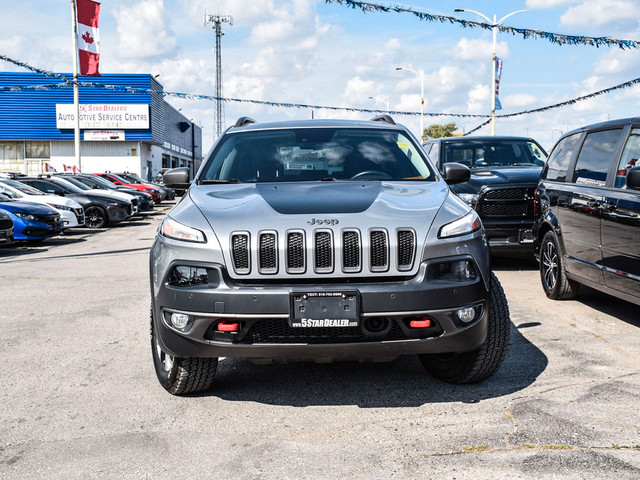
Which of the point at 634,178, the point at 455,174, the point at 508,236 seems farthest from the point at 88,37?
the point at 634,178

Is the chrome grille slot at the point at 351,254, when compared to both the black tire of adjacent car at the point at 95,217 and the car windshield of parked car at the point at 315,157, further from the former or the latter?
the black tire of adjacent car at the point at 95,217

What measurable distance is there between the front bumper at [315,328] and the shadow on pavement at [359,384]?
527mm

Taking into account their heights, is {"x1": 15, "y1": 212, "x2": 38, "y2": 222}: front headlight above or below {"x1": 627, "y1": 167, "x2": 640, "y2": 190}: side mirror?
below

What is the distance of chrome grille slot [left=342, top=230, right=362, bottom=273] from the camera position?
3484mm

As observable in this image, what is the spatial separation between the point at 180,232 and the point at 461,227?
154 centimetres

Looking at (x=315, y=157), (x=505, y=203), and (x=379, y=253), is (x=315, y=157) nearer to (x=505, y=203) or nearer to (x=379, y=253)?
(x=379, y=253)

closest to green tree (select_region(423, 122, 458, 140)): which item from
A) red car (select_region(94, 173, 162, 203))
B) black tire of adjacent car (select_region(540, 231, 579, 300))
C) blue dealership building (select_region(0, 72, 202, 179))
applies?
blue dealership building (select_region(0, 72, 202, 179))

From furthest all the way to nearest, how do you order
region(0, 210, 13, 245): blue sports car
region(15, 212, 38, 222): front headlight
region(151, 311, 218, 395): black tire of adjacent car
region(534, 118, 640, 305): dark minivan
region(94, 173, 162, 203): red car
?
region(94, 173, 162, 203): red car, region(15, 212, 38, 222): front headlight, region(0, 210, 13, 245): blue sports car, region(534, 118, 640, 305): dark minivan, region(151, 311, 218, 395): black tire of adjacent car

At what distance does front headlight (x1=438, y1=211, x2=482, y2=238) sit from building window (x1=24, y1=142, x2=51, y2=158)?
5412 centimetres

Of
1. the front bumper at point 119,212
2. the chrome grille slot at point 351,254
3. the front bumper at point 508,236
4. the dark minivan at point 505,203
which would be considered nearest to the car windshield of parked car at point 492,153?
the dark minivan at point 505,203

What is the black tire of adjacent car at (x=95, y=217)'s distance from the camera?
19391mm

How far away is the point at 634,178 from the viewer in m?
5.06

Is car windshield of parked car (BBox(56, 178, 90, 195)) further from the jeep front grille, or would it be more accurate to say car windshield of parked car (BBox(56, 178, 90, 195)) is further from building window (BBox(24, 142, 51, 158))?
building window (BBox(24, 142, 51, 158))

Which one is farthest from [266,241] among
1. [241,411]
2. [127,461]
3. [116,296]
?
[116,296]
